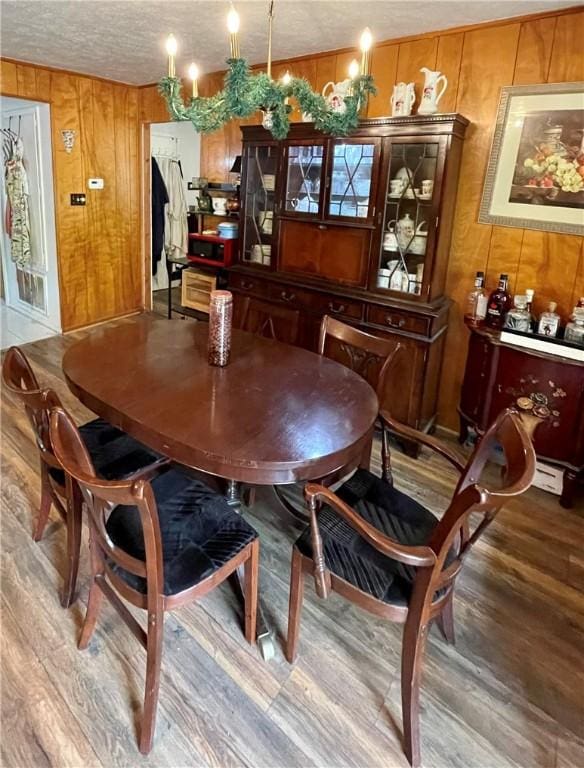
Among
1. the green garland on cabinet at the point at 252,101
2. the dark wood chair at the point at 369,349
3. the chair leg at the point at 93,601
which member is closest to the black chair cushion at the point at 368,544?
the dark wood chair at the point at 369,349

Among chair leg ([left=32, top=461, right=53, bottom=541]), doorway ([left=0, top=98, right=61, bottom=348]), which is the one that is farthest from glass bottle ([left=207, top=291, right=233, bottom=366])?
doorway ([left=0, top=98, right=61, bottom=348])

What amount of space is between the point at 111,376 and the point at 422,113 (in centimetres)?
224

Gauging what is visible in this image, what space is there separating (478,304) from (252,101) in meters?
1.78

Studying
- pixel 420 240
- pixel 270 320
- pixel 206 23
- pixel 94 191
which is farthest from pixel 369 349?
pixel 94 191

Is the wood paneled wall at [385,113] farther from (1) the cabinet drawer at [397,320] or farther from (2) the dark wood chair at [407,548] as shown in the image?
(2) the dark wood chair at [407,548]

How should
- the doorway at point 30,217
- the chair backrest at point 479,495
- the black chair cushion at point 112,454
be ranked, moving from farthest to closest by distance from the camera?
the doorway at point 30,217 → the black chair cushion at point 112,454 → the chair backrest at point 479,495

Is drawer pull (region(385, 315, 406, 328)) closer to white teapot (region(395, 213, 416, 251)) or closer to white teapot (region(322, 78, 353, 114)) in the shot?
white teapot (region(395, 213, 416, 251))

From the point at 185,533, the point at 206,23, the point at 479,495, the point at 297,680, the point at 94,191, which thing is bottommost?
the point at 297,680

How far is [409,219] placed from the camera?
9.49 feet

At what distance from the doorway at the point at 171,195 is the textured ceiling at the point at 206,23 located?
85.9 inches

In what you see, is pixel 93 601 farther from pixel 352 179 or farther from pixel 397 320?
pixel 352 179

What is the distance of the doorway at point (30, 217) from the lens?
443 centimetres

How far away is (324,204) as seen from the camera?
10.2 feet

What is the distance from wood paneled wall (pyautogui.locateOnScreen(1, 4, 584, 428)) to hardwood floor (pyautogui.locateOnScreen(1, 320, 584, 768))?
163 centimetres
